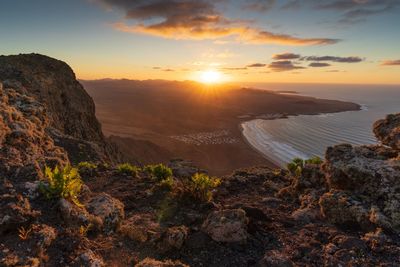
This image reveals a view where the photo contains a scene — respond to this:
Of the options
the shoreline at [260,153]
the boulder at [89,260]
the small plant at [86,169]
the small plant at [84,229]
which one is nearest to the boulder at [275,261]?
the boulder at [89,260]

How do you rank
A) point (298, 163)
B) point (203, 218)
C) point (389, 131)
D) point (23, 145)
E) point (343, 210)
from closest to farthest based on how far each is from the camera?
point (343, 210), point (203, 218), point (23, 145), point (389, 131), point (298, 163)

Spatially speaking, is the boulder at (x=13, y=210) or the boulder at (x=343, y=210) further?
the boulder at (x=343, y=210)

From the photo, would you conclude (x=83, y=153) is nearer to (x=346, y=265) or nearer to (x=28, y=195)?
(x=28, y=195)

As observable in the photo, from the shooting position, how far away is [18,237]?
20.1ft

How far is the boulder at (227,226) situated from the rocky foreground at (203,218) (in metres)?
0.03

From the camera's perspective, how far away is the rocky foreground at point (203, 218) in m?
6.52

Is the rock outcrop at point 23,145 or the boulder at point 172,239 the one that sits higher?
the rock outcrop at point 23,145

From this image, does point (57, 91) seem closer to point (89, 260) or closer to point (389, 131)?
point (89, 260)

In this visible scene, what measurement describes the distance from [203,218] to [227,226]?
4.10ft

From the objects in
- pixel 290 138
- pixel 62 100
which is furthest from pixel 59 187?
pixel 290 138

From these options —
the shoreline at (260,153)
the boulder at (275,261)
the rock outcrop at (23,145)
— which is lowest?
the shoreline at (260,153)

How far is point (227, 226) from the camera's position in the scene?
784 centimetres

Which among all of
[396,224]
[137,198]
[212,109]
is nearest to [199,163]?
[137,198]

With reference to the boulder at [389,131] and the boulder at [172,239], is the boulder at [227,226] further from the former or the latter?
the boulder at [389,131]
